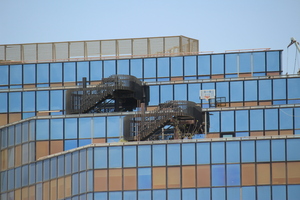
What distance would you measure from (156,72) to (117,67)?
4963mm

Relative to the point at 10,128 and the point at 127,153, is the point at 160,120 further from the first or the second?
the point at 10,128

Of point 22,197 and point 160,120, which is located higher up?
Answer: point 160,120

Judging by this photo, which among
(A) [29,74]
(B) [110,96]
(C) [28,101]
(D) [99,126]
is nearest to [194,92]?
(B) [110,96]

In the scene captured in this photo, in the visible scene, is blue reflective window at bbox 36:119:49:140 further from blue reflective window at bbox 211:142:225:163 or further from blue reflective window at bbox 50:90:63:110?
blue reflective window at bbox 211:142:225:163

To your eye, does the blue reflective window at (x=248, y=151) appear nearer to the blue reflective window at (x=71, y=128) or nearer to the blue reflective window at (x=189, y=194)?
the blue reflective window at (x=189, y=194)

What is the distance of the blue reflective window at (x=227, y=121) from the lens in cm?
13188

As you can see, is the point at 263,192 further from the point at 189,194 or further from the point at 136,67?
the point at 136,67

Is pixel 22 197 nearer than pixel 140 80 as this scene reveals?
Yes

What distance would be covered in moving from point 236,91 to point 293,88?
6.87 meters

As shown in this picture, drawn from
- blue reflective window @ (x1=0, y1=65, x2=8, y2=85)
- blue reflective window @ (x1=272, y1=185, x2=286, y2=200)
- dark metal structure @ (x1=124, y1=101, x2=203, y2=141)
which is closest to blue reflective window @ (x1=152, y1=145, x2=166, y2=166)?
dark metal structure @ (x1=124, y1=101, x2=203, y2=141)

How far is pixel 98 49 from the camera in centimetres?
14488

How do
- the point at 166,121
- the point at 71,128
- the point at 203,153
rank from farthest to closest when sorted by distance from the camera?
the point at 71,128 → the point at 166,121 → the point at 203,153

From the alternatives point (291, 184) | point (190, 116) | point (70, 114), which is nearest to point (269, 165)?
point (291, 184)

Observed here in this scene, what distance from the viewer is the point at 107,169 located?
396 feet
